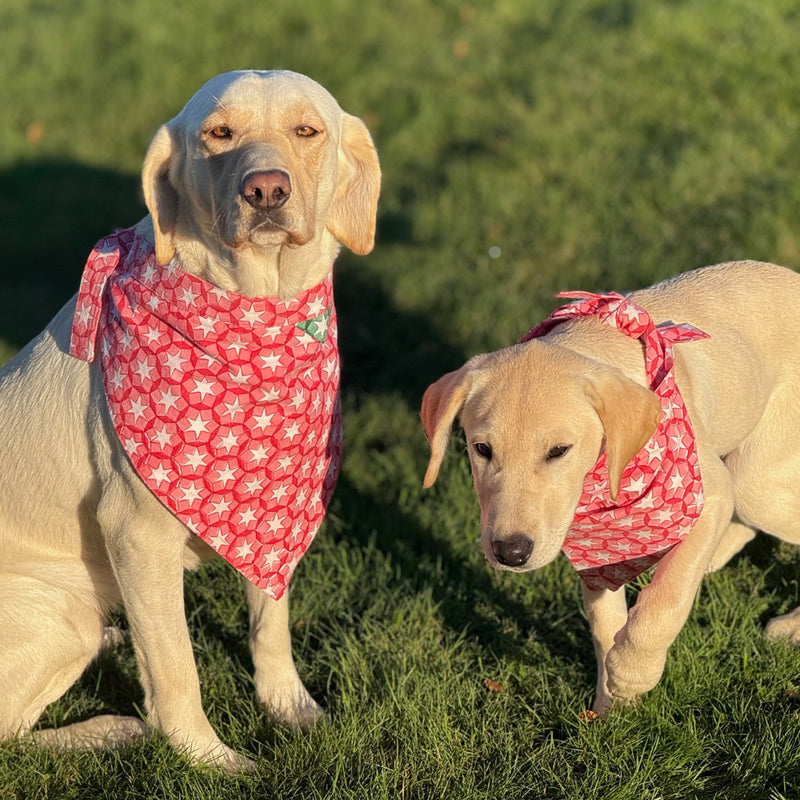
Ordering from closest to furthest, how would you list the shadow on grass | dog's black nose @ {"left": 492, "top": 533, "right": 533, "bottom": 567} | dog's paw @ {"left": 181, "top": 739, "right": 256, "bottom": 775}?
dog's black nose @ {"left": 492, "top": 533, "right": 533, "bottom": 567}, dog's paw @ {"left": 181, "top": 739, "right": 256, "bottom": 775}, the shadow on grass

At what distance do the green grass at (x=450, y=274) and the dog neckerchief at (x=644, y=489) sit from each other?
524 millimetres

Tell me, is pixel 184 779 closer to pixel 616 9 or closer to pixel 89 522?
pixel 89 522

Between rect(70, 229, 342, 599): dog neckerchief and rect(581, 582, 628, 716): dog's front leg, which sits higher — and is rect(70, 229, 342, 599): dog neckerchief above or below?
above

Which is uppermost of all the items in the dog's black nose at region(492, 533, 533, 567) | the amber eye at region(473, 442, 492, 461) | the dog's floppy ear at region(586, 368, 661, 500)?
the dog's floppy ear at region(586, 368, 661, 500)

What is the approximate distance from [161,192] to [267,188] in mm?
460

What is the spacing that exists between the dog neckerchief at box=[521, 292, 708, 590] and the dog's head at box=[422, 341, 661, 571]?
177 mm

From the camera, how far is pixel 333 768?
3545mm

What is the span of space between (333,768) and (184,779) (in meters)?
0.48

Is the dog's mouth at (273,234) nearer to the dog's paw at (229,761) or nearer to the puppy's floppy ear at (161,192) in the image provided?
the puppy's floppy ear at (161,192)

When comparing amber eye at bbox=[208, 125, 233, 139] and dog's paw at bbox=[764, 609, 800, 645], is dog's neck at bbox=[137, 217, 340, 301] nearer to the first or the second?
amber eye at bbox=[208, 125, 233, 139]

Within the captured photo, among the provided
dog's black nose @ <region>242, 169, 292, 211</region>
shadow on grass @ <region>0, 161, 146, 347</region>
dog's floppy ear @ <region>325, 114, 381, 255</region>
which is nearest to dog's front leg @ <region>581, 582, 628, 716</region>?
dog's floppy ear @ <region>325, 114, 381, 255</region>

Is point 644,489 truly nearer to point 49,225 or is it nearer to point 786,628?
point 786,628

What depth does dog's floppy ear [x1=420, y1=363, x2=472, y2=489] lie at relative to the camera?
3.37 m

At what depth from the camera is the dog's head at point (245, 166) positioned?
3273 millimetres
